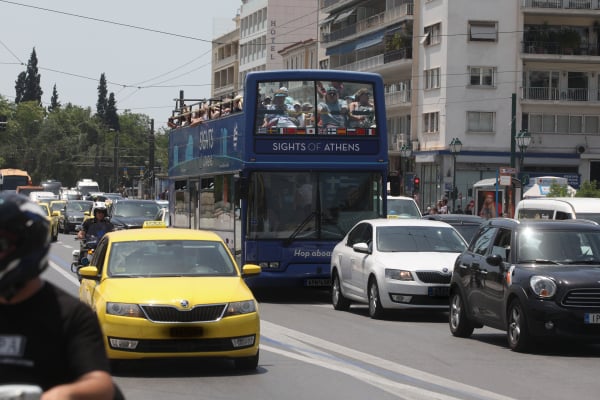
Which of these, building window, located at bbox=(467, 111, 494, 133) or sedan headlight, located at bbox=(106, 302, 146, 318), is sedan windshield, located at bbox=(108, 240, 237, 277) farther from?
building window, located at bbox=(467, 111, 494, 133)

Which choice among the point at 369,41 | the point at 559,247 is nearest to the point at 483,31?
the point at 369,41

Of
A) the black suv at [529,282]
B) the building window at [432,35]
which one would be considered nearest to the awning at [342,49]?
the building window at [432,35]

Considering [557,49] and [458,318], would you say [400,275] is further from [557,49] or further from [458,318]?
[557,49]

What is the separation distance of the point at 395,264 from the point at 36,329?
16.5 meters

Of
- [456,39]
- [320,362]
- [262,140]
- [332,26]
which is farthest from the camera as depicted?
[332,26]

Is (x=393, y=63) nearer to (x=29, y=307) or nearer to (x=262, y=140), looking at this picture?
(x=262, y=140)

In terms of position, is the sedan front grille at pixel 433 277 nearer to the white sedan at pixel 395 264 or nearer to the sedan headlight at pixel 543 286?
the white sedan at pixel 395 264

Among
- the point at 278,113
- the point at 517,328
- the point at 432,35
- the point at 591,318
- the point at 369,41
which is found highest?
the point at 369,41

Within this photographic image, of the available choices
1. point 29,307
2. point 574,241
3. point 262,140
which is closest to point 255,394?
point 574,241

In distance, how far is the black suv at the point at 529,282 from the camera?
1498cm

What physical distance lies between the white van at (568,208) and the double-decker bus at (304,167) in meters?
4.10

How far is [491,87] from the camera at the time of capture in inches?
2985

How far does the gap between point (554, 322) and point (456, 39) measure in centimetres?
6125

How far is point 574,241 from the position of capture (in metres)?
16.1
